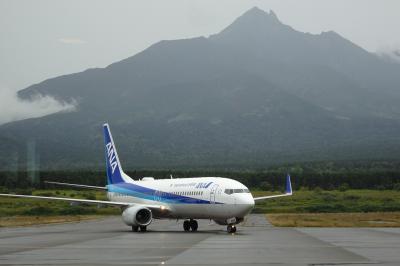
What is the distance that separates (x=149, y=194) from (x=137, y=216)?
3.29 meters

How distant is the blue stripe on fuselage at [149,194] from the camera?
47.3m

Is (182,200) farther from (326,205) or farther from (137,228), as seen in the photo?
(326,205)

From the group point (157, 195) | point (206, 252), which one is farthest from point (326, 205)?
point (206, 252)

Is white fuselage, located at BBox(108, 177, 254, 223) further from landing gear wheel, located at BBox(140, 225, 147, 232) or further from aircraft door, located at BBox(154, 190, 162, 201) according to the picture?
landing gear wheel, located at BBox(140, 225, 147, 232)

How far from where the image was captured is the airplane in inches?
1731

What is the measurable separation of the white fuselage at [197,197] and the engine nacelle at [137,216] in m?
1.49

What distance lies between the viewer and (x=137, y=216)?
47.8 m

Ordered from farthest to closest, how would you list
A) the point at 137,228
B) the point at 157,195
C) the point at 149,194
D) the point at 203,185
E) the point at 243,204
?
1. the point at 149,194
2. the point at 157,195
3. the point at 137,228
4. the point at 203,185
5. the point at 243,204

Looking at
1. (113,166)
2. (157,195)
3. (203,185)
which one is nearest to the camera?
(203,185)

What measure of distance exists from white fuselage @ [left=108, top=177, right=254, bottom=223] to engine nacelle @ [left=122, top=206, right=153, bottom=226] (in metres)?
1.49

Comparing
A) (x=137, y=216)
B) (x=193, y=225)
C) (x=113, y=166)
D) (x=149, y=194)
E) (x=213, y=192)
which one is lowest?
(x=193, y=225)

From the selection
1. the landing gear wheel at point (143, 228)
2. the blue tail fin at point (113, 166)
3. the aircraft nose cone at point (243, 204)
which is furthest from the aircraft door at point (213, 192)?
the blue tail fin at point (113, 166)

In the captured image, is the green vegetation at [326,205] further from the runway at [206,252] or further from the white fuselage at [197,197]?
the runway at [206,252]

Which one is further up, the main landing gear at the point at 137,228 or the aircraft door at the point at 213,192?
the aircraft door at the point at 213,192
